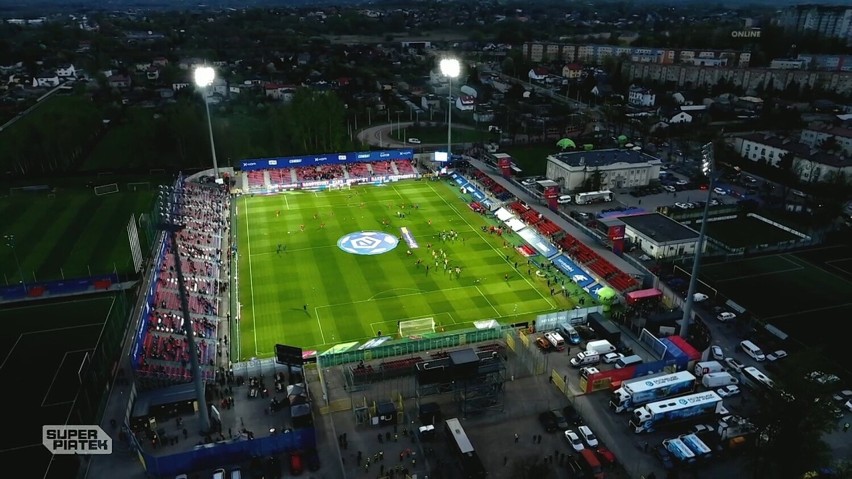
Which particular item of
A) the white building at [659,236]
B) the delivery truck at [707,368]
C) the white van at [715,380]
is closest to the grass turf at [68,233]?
the delivery truck at [707,368]

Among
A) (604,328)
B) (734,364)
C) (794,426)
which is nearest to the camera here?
(794,426)

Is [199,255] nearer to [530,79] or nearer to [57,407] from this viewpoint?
[57,407]

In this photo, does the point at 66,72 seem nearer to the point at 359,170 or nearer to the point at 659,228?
the point at 359,170

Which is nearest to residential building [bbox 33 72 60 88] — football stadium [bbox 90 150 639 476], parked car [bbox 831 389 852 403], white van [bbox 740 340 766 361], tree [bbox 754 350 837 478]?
football stadium [bbox 90 150 639 476]

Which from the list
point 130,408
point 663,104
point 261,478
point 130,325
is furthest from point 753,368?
point 663,104

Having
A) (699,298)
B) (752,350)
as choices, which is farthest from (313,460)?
(699,298)

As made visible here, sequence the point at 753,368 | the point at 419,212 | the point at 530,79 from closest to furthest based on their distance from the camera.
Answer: the point at 753,368 → the point at 419,212 → the point at 530,79
